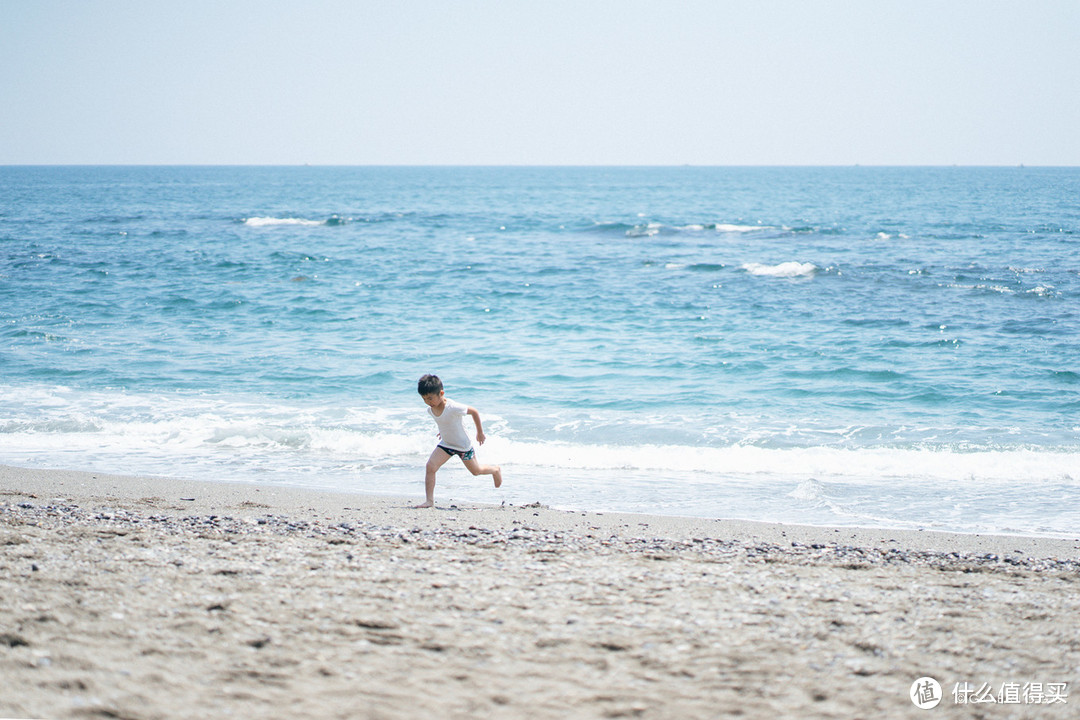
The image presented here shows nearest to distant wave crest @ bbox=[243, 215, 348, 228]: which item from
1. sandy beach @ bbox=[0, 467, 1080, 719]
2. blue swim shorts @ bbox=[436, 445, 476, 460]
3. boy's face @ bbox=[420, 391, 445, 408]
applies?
blue swim shorts @ bbox=[436, 445, 476, 460]

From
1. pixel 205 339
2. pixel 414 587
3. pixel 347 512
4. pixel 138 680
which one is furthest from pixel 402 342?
pixel 138 680

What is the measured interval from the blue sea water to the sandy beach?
8.60 ft

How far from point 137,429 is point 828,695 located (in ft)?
34.5

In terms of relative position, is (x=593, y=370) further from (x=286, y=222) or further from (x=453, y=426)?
(x=286, y=222)

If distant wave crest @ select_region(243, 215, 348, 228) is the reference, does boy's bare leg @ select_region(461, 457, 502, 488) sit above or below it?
below

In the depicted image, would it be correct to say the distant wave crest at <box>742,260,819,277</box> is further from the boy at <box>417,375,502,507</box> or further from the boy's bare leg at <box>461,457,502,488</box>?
the boy at <box>417,375,502,507</box>

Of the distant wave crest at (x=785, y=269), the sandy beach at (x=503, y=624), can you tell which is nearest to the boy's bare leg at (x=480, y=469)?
the sandy beach at (x=503, y=624)

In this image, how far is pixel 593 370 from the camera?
15.1 metres

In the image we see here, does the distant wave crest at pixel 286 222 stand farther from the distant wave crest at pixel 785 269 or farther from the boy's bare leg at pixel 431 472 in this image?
the boy's bare leg at pixel 431 472

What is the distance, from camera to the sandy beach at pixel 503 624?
3.59 meters

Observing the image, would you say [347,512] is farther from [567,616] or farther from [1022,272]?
[1022,272]

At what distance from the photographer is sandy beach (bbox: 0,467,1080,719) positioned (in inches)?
141

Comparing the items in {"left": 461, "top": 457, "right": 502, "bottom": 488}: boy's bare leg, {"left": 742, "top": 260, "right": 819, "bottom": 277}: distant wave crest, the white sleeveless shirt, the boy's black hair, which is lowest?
{"left": 461, "top": 457, "right": 502, "bottom": 488}: boy's bare leg

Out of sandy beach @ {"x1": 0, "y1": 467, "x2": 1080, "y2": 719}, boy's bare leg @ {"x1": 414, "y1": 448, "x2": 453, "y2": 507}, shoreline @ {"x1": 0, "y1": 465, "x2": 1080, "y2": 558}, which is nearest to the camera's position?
sandy beach @ {"x1": 0, "y1": 467, "x2": 1080, "y2": 719}
